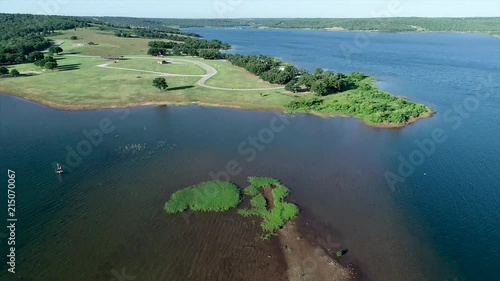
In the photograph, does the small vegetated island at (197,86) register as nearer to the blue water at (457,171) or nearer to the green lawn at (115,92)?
the green lawn at (115,92)

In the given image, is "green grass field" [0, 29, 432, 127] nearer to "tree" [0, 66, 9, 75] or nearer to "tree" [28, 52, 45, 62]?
"tree" [0, 66, 9, 75]

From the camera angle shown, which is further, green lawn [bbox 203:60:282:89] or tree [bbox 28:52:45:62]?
tree [bbox 28:52:45:62]

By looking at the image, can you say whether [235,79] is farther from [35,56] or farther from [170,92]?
[35,56]

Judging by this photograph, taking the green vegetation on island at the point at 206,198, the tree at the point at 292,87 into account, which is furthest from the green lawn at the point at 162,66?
the green vegetation on island at the point at 206,198

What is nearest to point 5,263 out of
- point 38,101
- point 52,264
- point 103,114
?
point 52,264

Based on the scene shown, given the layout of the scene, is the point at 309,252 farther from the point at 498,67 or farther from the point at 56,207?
the point at 498,67

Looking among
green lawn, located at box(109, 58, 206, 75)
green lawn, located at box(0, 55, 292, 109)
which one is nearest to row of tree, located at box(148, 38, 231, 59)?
green lawn, located at box(109, 58, 206, 75)

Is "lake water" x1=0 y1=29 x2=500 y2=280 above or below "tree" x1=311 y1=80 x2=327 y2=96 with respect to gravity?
below
